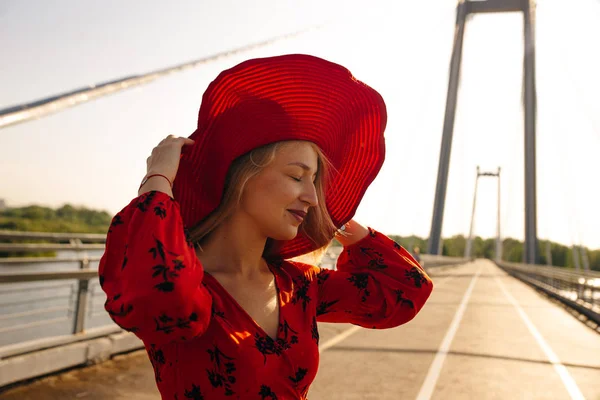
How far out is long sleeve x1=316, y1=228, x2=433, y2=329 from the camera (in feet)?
5.67

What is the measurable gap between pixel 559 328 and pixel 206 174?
11.0m

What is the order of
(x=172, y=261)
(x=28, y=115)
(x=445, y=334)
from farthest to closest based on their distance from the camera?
(x=445, y=334) < (x=172, y=261) < (x=28, y=115)

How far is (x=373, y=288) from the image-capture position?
1755mm

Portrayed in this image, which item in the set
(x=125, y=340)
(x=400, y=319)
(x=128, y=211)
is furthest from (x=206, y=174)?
(x=125, y=340)

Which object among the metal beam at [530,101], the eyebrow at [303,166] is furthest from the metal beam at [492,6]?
the eyebrow at [303,166]

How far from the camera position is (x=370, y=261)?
1.81 m

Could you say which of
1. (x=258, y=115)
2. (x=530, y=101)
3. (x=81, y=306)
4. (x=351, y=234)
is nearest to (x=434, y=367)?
(x=81, y=306)

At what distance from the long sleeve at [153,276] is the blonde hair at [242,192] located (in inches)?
9.0

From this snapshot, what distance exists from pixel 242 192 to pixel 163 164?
0.21 m

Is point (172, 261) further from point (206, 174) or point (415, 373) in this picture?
point (415, 373)

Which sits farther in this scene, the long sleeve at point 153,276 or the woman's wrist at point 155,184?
the woman's wrist at point 155,184

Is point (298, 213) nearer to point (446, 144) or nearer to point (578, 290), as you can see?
point (578, 290)

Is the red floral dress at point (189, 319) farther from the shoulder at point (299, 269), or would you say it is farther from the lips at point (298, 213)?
the lips at point (298, 213)

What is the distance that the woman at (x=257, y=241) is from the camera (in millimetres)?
1200
